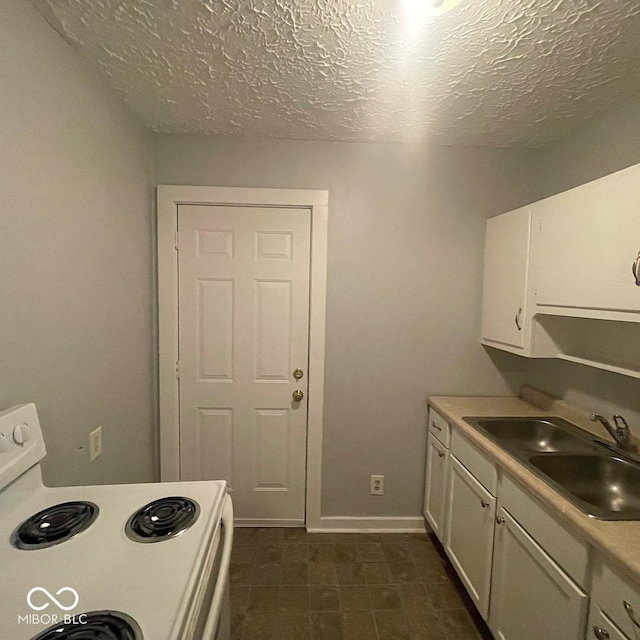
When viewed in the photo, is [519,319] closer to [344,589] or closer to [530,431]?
[530,431]

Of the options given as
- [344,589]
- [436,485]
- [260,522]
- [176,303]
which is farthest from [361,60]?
[260,522]

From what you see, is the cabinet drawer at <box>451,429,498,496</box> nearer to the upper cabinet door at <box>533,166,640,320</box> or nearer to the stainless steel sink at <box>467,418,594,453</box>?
the stainless steel sink at <box>467,418,594,453</box>

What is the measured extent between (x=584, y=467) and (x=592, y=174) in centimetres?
143

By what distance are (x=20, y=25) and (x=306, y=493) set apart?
8.31ft

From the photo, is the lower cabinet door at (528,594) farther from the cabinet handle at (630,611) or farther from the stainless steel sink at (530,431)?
the stainless steel sink at (530,431)

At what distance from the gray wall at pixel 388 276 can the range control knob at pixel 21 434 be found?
1.54 meters

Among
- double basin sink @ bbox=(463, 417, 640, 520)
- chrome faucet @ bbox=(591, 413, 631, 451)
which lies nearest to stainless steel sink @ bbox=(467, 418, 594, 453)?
double basin sink @ bbox=(463, 417, 640, 520)

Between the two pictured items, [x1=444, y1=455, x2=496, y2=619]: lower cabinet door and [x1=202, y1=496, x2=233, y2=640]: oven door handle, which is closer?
[x1=202, y1=496, x2=233, y2=640]: oven door handle

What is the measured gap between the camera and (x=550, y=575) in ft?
3.91

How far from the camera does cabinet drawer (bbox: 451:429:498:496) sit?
61.5 inches

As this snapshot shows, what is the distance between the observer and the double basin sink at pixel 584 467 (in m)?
1.39

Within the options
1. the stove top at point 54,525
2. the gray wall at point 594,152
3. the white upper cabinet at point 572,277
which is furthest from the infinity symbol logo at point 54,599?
the gray wall at point 594,152

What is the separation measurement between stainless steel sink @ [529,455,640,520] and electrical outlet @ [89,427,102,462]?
6.00 feet

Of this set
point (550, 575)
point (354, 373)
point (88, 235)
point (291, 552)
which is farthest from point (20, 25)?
point (291, 552)
